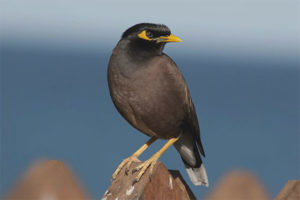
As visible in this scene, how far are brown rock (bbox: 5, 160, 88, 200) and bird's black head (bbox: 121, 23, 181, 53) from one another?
1.52 metres

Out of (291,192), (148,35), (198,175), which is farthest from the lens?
(198,175)

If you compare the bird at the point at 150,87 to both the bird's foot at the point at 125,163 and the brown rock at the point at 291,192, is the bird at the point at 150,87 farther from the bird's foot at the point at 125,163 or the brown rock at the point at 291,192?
A: the brown rock at the point at 291,192

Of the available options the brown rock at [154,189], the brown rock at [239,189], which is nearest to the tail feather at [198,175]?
the brown rock at [239,189]

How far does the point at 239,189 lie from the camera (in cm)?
338

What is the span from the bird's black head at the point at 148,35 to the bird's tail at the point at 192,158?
799 millimetres

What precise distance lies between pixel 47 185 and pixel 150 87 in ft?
4.31

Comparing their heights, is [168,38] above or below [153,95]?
above

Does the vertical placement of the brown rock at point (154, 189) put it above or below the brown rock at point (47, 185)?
below

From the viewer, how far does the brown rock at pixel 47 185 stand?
2.96 meters

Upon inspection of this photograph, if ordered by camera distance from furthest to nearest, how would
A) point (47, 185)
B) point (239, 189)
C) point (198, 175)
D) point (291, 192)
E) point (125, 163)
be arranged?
point (198, 175) → point (125, 163) → point (239, 189) → point (47, 185) → point (291, 192)

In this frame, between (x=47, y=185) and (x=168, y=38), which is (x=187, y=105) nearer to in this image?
(x=168, y=38)

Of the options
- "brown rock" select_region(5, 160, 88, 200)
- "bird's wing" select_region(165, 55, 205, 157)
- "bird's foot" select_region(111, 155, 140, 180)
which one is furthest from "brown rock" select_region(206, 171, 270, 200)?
"bird's wing" select_region(165, 55, 205, 157)

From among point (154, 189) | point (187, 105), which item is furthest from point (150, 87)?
point (154, 189)

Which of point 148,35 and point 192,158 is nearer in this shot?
point 148,35
